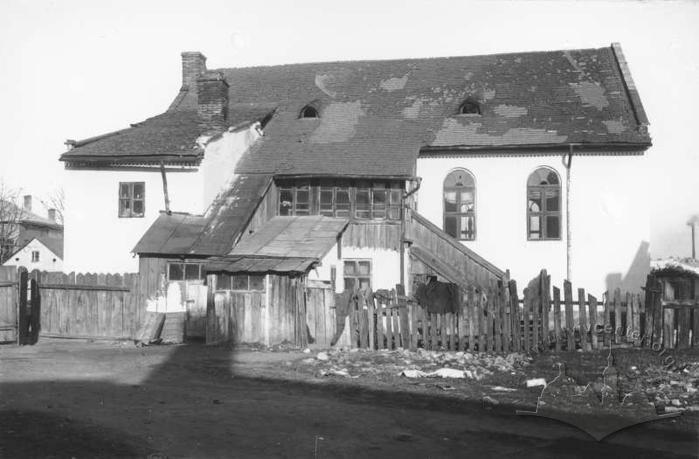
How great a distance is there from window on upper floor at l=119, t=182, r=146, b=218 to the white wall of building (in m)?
0.12

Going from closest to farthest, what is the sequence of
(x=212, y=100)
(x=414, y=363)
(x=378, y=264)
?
1. (x=414, y=363)
2. (x=378, y=264)
3. (x=212, y=100)

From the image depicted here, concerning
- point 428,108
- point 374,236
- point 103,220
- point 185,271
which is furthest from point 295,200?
point 428,108

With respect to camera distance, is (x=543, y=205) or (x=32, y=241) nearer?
(x=543, y=205)

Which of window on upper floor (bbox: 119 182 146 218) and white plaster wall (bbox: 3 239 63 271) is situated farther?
white plaster wall (bbox: 3 239 63 271)

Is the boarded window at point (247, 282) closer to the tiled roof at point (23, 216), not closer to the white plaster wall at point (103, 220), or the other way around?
the white plaster wall at point (103, 220)

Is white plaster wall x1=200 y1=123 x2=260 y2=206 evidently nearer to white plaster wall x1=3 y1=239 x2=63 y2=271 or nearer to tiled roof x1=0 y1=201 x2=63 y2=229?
tiled roof x1=0 y1=201 x2=63 y2=229

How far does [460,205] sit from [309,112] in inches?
286

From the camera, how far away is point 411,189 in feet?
77.4

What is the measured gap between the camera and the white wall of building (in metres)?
22.5

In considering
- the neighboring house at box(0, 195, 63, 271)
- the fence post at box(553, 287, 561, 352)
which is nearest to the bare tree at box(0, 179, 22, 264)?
the neighboring house at box(0, 195, 63, 271)

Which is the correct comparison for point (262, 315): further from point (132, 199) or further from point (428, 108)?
point (428, 108)

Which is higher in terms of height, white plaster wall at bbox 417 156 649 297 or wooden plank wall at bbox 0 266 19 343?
white plaster wall at bbox 417 156 649 297

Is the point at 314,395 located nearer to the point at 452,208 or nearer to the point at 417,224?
the point at 417,224

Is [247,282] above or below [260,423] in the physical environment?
above
